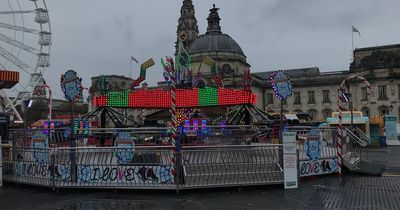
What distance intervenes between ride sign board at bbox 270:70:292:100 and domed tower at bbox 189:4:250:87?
2650 inches

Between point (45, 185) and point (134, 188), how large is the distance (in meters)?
2.99

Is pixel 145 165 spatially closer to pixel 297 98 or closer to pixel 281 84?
pixel 281 84

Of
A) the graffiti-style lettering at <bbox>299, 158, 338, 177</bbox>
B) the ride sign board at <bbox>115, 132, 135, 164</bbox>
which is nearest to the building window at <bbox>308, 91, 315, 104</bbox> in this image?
the graffiti-style lettering at <bbox>299, 158, 338, 177</bbox>

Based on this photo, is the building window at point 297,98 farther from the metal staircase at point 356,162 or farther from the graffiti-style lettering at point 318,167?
the graffiti-style lettering at point 318,167

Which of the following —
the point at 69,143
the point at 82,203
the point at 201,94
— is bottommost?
the point at 82,203

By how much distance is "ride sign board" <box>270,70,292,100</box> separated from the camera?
14062mm

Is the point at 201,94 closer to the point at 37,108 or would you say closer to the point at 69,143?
the point at 69,143

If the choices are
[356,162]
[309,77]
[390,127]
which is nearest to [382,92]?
[309,77]

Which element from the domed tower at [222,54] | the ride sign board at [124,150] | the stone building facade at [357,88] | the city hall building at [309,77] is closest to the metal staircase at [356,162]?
the ride sign board at [124,150]

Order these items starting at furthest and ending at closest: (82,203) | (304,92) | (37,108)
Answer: (37,108)
(304,92)
(82,203)

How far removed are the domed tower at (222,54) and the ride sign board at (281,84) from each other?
67.3 m

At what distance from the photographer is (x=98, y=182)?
12297 mm

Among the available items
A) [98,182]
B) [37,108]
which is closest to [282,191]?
[98,182]

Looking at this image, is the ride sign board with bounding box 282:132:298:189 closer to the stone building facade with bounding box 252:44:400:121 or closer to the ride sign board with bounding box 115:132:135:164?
the ride sign board with bounding box 115:132:135:164
